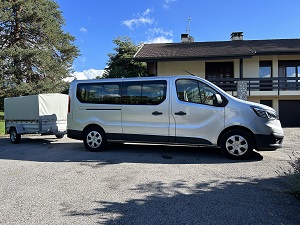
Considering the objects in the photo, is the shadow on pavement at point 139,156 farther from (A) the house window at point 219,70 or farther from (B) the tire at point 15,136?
(A) the house window at point 219,70

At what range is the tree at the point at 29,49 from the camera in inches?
922

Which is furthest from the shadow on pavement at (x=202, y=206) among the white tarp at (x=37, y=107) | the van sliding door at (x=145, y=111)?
the white tarp at (x=37, y=107)

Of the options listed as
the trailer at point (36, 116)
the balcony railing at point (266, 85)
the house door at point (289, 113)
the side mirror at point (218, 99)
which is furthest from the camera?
the house door at point (289, 113)

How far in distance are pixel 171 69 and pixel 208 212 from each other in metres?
15.8

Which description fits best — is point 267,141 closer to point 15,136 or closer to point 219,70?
point 15,136

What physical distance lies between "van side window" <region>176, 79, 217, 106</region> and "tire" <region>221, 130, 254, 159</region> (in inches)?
38.1

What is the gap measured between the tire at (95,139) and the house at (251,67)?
10.1 m

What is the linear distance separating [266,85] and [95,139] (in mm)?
13560

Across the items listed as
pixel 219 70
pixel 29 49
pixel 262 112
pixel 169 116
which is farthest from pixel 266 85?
pixel 29 49

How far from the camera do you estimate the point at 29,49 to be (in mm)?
24000

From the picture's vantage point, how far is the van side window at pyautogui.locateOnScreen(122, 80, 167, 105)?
7.32 metres

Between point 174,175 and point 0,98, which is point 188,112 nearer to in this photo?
point 174,175

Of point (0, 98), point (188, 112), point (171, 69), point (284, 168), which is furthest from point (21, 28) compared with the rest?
point (284, 168)

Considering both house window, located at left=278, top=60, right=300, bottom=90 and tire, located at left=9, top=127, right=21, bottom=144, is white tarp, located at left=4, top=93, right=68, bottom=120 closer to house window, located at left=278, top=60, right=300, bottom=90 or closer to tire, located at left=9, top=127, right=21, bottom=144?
tire, located at left=9, top=127, right=21, bottom=144
